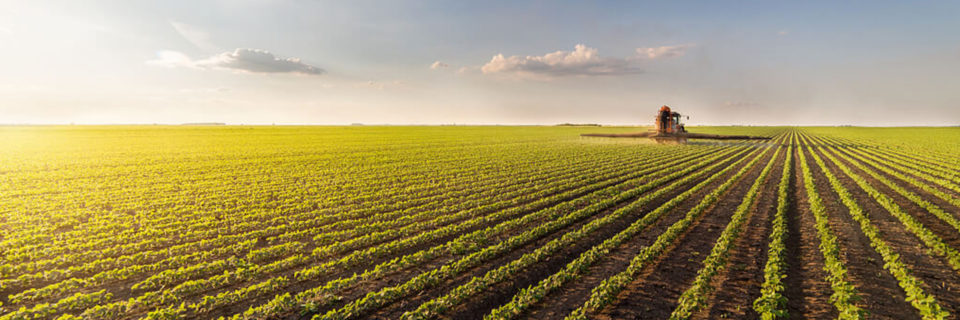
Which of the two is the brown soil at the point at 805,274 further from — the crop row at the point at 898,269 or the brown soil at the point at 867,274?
the crop row at the point at 898,269

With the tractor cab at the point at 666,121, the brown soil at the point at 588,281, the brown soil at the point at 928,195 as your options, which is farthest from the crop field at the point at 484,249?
the tractor cab at the point at 666,121

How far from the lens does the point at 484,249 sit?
965 cm

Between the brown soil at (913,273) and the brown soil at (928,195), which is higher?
the brown soil at (928,195)

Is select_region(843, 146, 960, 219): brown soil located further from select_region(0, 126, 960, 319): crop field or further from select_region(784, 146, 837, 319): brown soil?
select_region(784, 146, 837, 319): brown soil

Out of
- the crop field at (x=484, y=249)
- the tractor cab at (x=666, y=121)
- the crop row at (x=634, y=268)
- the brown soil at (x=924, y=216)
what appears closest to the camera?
the crop row at (x=634, y=268)

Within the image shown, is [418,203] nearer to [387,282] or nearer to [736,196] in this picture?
[387,282]

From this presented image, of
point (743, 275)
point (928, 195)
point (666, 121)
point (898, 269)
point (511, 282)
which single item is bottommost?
point (511, 282)

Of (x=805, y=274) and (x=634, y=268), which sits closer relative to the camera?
(x=805, y=274)

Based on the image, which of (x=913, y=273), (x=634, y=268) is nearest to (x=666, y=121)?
(x=913, y=273)

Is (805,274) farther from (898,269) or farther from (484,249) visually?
(484,249)

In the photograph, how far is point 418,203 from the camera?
15375 mm

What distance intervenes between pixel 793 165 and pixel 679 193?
16.5m

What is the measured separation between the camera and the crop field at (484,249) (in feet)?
22.7

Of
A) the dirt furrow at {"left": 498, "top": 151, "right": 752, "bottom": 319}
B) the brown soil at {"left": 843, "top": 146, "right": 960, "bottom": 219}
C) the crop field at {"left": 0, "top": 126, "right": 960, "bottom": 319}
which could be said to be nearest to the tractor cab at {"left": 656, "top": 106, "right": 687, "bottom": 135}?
the brown soil at {"left": 843, "top": 146, "right": 960, "bottom": 219}
